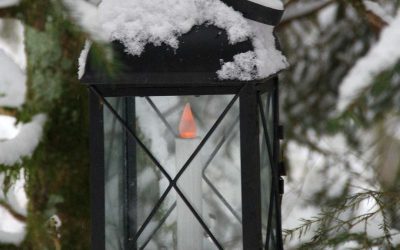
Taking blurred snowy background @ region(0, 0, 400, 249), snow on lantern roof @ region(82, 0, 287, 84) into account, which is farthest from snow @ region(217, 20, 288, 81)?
blurred snowy background @ region(0, 0, 400, 249)

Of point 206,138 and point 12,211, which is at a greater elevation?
point 206,138

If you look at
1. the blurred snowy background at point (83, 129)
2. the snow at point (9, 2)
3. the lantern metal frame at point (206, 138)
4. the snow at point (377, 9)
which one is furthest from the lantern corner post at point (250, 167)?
the snow at point (9, 2)

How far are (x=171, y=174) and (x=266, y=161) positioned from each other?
17cm

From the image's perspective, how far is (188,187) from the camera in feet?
2.91

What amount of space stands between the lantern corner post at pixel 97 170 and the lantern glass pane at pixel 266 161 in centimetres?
25

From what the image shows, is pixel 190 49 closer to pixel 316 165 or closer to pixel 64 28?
pixel 64 28

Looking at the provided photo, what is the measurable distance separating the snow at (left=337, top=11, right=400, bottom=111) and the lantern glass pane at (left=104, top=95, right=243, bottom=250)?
0.17 metres

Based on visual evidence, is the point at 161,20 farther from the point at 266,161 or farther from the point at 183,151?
the point at 266,161

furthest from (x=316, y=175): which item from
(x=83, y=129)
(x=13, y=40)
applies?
(x=13, y=40)

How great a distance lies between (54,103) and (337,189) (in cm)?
65

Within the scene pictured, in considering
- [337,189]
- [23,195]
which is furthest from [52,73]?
[337,189]

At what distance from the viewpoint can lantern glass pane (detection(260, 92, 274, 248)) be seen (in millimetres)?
935

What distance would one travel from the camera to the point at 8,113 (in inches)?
52.6

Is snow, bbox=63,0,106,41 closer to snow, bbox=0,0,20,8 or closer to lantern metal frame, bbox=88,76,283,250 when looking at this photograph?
lantern metal frame, bbox=88,76,283,250
